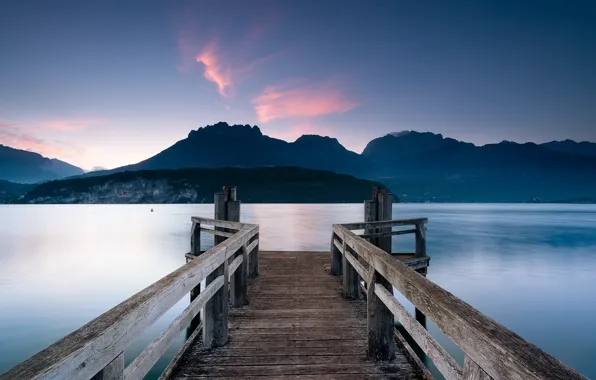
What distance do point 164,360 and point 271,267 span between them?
3668 millimetres

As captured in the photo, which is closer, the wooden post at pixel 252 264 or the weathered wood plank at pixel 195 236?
the wooden post at pixel 252 264

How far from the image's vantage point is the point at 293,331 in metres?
4.88

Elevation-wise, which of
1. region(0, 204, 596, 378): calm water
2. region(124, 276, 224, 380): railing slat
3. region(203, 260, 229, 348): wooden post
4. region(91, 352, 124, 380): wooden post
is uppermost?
region(91, 352, 124, 380): wooden post

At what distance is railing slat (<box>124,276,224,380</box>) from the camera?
7.11ft

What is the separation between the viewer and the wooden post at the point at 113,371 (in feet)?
5.79

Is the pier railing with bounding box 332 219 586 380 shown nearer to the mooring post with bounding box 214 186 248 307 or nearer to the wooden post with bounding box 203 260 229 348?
the wooden post with bounding box 203 260 229 348

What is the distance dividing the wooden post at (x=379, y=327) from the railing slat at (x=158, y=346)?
1.87 metres

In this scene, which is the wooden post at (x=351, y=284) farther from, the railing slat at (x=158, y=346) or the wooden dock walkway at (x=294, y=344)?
the railing slat at (x=158, y=346)

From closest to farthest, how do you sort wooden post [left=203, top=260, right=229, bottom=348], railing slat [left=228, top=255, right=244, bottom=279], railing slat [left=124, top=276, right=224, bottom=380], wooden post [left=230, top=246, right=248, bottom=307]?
railing slat [left=124, top=276, right=224, bottom=380], wooden post [left=203, top=260, right=229, bottom=348], railing slat [left=228, top=255, right=244, bottom=279], wooden post [left=230, top=246, right=248, bottom=307]

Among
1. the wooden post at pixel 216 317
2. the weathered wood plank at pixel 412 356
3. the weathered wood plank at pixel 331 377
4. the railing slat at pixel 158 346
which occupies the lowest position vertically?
the weathered wood plank at pixel 331 377

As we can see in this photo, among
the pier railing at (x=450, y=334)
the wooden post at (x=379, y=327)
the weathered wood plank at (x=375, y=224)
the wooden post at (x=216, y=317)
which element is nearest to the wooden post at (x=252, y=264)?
the weathered wood plank at (x=375, y=224)

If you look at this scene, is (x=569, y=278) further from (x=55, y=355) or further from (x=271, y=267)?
(x=55, y=355)

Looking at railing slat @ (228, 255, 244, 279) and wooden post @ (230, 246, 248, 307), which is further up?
railing slat @ (228, 255, 244, 279)

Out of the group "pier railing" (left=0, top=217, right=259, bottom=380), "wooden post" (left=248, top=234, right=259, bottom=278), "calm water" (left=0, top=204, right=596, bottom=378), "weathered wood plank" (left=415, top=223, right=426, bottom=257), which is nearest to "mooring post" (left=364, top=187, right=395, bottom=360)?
"pier railing" (left=0, top=217, right=259, bottom=380)
